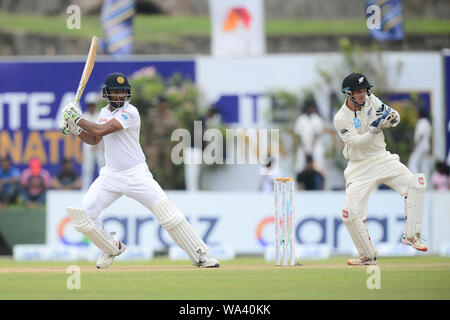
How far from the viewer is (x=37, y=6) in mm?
29438

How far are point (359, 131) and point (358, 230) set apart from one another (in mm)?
996

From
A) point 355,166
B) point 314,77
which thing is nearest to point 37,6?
point 314,77

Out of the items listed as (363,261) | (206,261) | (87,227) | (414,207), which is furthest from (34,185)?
(414,207)

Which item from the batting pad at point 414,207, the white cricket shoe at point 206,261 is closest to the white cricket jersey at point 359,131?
the batting pad at point 414,207

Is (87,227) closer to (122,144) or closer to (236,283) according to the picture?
(122,144)

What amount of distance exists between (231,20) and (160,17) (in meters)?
9.88

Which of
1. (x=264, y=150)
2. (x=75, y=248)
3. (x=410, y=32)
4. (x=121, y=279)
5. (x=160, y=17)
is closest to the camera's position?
(x=121, y=279)

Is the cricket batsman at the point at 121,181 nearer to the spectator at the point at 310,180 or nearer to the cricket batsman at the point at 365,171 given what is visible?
the cricket batsman at the point at 365,171

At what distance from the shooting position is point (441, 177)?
1814 cm

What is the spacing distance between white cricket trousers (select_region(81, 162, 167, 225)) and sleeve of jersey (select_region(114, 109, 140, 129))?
0.43 metres

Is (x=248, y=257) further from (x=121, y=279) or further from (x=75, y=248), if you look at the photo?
(x=121, y=279)

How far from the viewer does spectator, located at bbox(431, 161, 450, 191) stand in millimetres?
18125

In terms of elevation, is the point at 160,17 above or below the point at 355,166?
above

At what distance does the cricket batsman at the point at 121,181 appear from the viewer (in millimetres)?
10445
